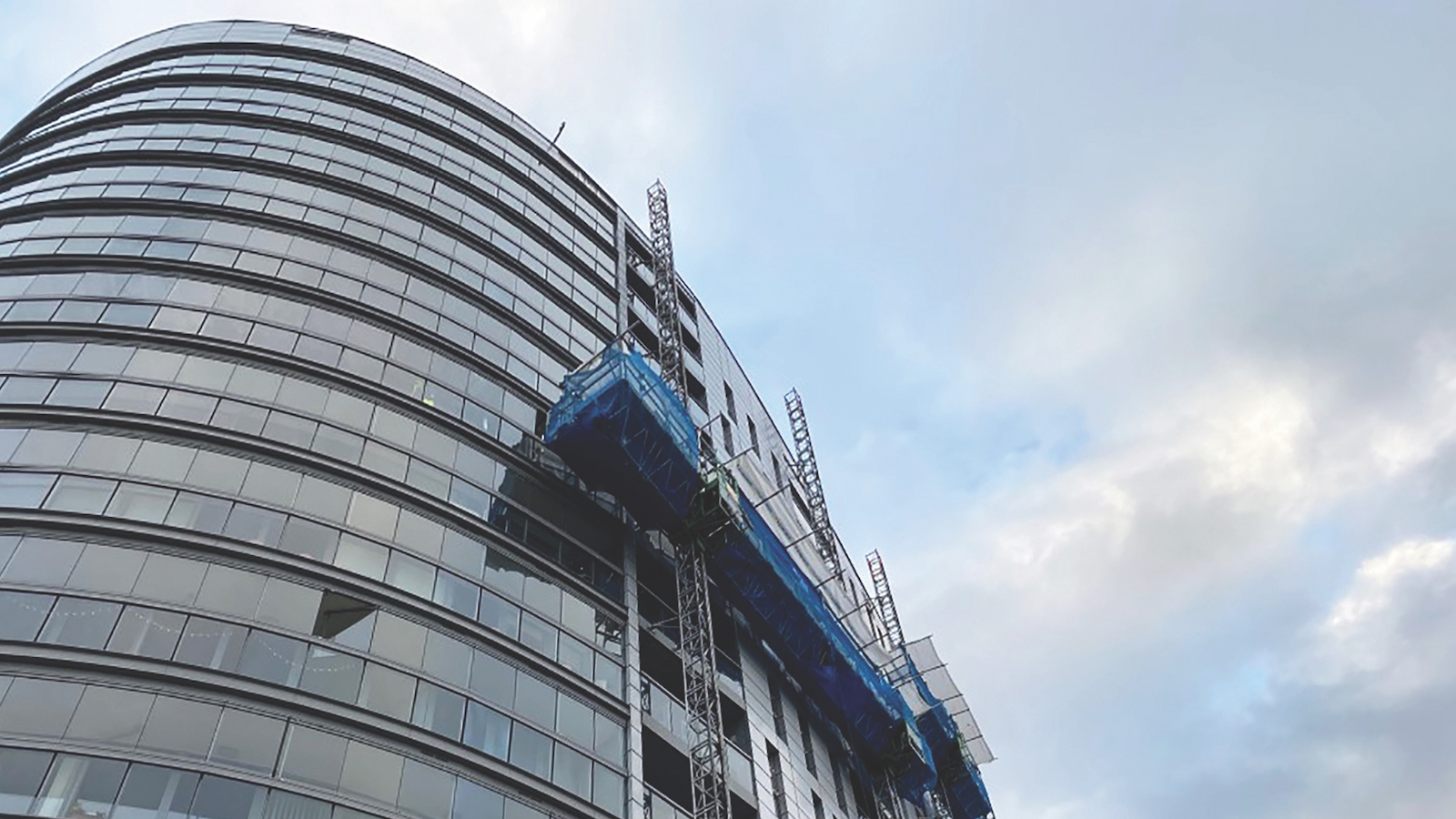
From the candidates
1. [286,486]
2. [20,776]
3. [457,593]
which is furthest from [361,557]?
[20,776]

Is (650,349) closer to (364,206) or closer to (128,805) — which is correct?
(364,206)

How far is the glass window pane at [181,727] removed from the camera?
65.0 feet

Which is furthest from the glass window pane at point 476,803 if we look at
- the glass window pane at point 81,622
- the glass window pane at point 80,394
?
the glass window pane at point 80,394

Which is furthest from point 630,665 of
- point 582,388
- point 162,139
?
point 162,139

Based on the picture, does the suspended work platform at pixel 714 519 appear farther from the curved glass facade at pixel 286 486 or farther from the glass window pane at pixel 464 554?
the glass window pane at pixel 464 554

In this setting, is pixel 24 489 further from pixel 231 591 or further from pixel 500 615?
pixel 500 615

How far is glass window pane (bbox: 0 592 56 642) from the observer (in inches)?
814

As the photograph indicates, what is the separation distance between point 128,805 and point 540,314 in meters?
26.0

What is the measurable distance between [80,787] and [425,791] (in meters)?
6.88

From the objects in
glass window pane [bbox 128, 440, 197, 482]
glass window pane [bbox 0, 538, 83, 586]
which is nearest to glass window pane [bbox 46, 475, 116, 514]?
glass window pane [bbox 128, 440, 197, 482]

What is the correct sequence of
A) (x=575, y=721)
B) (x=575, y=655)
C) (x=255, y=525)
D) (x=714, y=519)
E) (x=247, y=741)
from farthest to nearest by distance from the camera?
(x=714, y=519) < (x=575, y=655) < (x=575, y=721) < (x=255, y=525) < (x=247, y=741)

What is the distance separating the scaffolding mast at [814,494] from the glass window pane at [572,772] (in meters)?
28.9

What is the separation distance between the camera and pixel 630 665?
30938mm

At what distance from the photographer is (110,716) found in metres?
19.9
